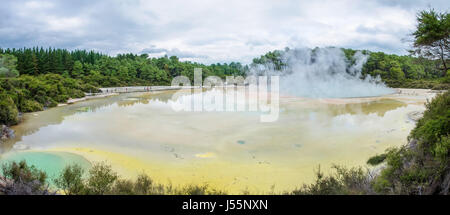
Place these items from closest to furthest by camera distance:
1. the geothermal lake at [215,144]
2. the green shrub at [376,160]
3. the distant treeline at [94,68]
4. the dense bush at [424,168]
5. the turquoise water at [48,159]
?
the dense bush at [424,168] < the geothermal lake at [215,144] < the green shrub at [376,160] < the turquoise water at [48,159] < the distant treeline at [94,68]

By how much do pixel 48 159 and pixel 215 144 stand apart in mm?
6626

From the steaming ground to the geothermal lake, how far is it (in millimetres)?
21007

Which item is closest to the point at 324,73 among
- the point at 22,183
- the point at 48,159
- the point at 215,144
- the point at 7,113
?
the point at 215,144

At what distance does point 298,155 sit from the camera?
10086 millimetres

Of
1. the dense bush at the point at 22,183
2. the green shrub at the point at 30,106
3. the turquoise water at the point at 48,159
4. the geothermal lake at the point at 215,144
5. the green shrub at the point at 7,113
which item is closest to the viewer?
the dense bush at the point at 22,183

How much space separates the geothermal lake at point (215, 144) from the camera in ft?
28.2

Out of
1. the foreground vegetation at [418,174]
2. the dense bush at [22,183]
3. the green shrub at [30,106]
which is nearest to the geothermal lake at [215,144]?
the dense bush at [22,183]

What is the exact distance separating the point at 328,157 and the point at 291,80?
120 ft

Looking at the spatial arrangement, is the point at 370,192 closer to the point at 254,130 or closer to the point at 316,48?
the point at 254,130

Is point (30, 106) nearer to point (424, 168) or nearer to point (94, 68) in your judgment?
point (424, 168)

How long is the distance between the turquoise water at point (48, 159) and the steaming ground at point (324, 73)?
104 ft

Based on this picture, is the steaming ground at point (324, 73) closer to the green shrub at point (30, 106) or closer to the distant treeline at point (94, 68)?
the distant treeline at point (94, 68)

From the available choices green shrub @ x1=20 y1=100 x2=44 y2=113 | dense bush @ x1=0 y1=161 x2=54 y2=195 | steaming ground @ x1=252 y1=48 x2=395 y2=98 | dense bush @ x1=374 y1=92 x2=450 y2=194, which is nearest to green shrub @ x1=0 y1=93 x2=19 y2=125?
green shrub @ x1=20 y1=100 x2=44 y2=113
